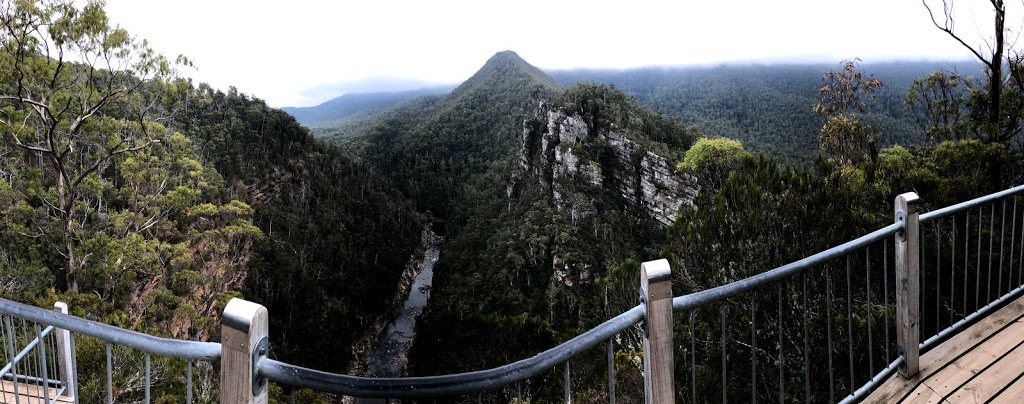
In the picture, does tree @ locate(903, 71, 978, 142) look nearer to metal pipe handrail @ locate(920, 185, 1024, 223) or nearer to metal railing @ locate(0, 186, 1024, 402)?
metal railing @ locate(0, 186, 1024, 402)

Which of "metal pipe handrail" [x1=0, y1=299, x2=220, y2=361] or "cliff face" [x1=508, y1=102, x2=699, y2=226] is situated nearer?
"metal pipe handrail" [x1=0, y1=299, x2=220, y2=361]

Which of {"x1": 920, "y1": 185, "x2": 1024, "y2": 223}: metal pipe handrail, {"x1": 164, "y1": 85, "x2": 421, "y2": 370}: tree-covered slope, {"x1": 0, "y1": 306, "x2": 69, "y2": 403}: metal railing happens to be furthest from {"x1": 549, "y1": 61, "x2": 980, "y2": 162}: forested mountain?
{"x1": 164, "y1": 85, "x2": 421, "y2": 370}: tree-covered slope

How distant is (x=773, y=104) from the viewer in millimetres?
55531

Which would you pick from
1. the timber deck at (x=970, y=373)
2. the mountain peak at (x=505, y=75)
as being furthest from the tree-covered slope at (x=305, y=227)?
the mountain peak at (x=505, y=75)

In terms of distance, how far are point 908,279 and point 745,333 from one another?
322 centimetres

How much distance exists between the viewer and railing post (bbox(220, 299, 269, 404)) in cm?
115

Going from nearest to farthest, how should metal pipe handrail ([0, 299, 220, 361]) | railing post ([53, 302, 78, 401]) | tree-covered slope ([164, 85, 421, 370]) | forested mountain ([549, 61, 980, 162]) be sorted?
metal pipe handrail ([0, 299, 220, 361]) → railing post ([53, 302, 78, 401]) → forested mountain ([549, 61, 980, 162]) → tree-covered slope ([164, 85, 421, 370])

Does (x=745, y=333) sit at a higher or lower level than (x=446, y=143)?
higher

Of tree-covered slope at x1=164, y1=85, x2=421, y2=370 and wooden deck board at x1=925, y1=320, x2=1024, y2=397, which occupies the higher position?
wooden deck board at x1=925, y1=320, x2=1024, y2=397

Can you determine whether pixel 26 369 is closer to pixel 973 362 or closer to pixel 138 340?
pixel 138 340

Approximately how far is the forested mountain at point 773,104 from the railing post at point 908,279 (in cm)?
1554

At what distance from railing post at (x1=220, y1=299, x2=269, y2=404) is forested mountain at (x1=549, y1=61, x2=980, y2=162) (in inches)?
711

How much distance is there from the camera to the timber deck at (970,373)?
2299mm

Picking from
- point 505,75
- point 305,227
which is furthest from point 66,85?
point 505,75
